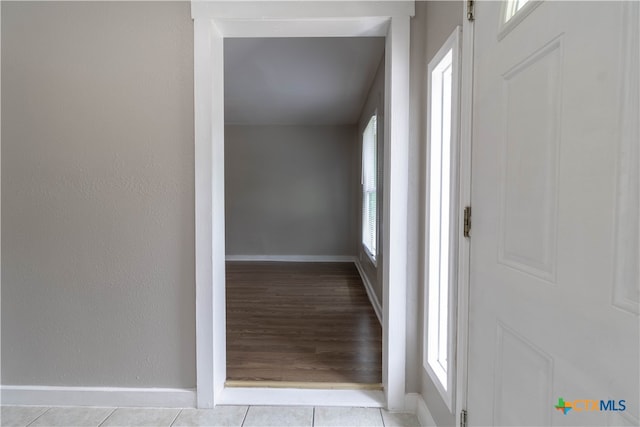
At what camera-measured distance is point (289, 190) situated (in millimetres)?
5547

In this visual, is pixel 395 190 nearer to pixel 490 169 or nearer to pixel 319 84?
pixel 490 169

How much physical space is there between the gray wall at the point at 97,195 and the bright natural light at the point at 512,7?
1.40 metres

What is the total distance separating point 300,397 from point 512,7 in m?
1.92

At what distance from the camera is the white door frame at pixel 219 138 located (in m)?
1.54

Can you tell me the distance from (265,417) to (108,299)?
40.9 inches

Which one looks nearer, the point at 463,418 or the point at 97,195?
the point at 463,418

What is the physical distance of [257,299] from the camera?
340 cm

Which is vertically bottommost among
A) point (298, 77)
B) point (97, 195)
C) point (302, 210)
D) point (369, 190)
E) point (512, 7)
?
point (302, 210)

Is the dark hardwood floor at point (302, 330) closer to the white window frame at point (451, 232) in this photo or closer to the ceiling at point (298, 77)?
the white window frame at point (451, 232)

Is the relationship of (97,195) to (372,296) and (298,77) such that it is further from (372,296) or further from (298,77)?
(372,296)

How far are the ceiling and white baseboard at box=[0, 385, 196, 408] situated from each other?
8.39 ft

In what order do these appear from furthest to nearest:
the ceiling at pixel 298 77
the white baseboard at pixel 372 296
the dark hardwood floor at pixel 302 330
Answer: the white baseboard at pixel 372 296
the ceiling at pixel 298 77
the dark hardwood floor at pixel 302 330

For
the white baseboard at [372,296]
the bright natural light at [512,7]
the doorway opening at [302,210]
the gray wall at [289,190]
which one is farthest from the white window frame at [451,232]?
the gray wall at [289,190]

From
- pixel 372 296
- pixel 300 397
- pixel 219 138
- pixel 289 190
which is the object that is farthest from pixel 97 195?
pixel 289 190
